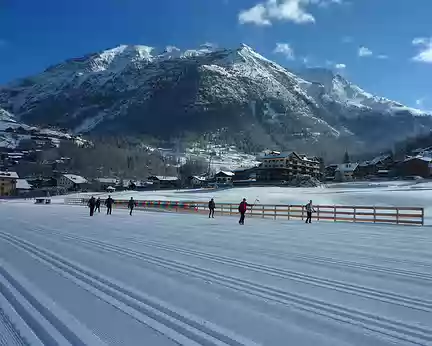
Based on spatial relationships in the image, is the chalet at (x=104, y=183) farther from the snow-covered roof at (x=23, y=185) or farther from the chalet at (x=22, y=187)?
the snow-covered roof at (x=23, y=185)

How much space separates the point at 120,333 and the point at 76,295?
7.07 ft

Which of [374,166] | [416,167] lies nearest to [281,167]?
[374,166]

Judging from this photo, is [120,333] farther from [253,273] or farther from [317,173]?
[317,173]

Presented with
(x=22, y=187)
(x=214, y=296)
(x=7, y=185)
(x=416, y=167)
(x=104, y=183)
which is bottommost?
(x=214, y=296)

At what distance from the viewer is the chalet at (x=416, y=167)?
89000mm

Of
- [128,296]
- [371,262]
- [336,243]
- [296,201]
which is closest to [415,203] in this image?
[296,201]

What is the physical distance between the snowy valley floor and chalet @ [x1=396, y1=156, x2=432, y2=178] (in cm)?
8604

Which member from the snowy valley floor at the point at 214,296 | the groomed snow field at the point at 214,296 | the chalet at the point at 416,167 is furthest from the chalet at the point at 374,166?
the snowy valley floor at the point at 214,296

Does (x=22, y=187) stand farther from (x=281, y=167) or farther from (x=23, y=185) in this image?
(x=281, y=167)

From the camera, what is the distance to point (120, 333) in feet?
17.3

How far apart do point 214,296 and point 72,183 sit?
124595 mm

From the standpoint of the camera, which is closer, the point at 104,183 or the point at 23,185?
the point at 23,185

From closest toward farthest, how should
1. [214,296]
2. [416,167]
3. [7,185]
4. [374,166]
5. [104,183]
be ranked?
[214,296], [416,167], [374,166], [7,185], [104,183]

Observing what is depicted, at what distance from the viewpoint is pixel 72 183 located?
4875 inches
